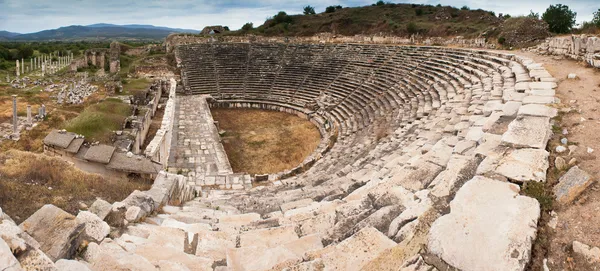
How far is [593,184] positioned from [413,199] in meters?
1.71

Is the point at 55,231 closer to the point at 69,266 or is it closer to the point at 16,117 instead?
the point at 69,266

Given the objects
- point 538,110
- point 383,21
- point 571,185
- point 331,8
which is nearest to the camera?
point 571,185

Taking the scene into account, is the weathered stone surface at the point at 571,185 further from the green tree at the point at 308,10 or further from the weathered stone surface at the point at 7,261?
the green tree at the point at 308,10

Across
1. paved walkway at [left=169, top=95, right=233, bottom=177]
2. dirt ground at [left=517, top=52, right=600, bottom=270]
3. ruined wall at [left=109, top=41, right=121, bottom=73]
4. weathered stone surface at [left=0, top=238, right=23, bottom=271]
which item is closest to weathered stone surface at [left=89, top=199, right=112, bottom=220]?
weathered stone surface at [left=0, top=238, right=23, bottom=271]

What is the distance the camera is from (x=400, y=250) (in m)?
3.03

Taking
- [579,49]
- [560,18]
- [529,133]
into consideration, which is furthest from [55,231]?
[560,18]

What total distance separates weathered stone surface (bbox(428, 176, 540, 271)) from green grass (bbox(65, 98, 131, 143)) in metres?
11.4

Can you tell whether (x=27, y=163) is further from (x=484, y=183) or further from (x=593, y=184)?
(x=593, y=184)

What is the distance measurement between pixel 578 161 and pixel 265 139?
45.7ft

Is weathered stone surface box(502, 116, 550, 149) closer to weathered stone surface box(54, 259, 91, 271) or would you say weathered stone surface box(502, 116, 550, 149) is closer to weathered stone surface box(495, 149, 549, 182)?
weathered stone surface box(495, 149, 549, 182)

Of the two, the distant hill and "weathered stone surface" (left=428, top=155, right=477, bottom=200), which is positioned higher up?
the distant hill

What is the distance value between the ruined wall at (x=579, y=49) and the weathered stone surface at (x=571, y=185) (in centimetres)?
835

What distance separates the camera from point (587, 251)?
279cm

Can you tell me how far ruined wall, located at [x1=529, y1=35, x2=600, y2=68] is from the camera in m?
10.8
